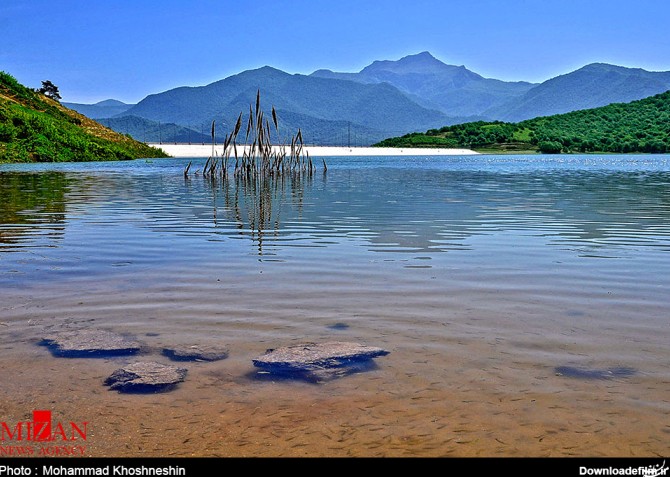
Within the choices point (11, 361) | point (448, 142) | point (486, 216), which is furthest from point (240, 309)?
point (448, 142)

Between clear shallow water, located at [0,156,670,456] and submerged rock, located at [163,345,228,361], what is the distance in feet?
0.46

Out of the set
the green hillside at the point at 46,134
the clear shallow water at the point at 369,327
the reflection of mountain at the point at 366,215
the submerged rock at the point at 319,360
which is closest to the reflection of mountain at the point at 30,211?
the reflection of mountain at the point at 366,215

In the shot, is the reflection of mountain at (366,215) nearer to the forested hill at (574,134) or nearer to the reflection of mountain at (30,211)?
the reflection of mountain at (30,211)

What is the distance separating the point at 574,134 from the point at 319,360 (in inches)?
6853

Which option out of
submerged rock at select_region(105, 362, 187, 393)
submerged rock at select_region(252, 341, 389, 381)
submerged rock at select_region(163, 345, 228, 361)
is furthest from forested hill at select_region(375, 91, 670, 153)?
submerged rock at select_region(105, 362, 187, 393)

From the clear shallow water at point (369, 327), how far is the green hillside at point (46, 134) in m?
61.9

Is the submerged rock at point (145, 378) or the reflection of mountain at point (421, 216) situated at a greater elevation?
the reflection of mountain at point (421, 216)

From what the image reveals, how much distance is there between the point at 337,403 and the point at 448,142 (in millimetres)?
169703

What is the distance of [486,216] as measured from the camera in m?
19.7

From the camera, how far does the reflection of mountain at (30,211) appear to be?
1634 centimetres

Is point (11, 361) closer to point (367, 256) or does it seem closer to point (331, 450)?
point (331, 450)

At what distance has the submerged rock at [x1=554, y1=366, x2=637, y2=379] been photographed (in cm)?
599

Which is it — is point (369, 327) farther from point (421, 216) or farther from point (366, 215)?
point (366, 215)

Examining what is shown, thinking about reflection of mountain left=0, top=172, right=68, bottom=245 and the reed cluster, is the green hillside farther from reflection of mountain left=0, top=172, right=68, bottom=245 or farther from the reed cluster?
reflection of mountain left=0, top=172, right=68, bottom=245
